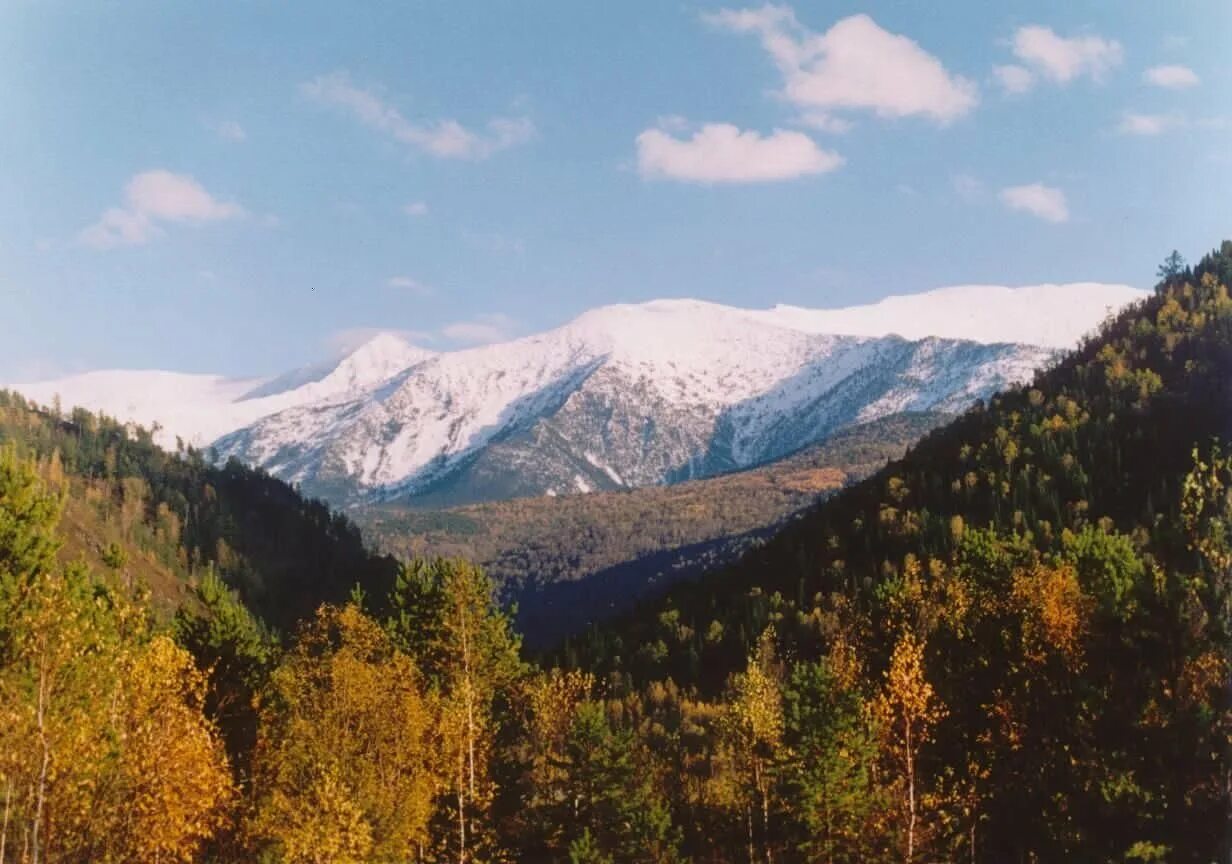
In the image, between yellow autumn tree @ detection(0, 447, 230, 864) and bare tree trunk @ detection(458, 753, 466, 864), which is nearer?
yellow autumn tree @ detection(0, 447, 230, 864)

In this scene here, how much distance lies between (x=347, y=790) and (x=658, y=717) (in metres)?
113

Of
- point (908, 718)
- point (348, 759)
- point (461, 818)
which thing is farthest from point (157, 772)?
point (908, 718)

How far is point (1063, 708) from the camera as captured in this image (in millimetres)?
49812

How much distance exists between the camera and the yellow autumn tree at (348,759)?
4441 cm

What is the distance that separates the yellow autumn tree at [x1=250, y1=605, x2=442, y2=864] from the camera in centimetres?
4441

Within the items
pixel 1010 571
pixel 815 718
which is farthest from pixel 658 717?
pixel 815 718

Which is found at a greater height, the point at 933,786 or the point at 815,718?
the point at 815,718

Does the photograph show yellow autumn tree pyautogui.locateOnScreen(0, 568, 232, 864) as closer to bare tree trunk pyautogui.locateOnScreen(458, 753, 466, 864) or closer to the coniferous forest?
the coniferous forest

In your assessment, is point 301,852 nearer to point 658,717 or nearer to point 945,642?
point 945,642

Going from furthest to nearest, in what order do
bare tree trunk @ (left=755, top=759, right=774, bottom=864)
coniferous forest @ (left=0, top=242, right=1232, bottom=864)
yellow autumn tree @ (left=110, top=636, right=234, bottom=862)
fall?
bare tree trunk @ (left=755, top=759, right=774, bottom=864) < coniferous forest @ (left=0, top=242, right=1232, bottom=864) < yellow autumn tree @ (left=110, top=636, right=234, bottom=862)

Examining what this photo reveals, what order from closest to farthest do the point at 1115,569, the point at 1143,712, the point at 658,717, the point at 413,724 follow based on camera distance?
the point at 1143,712
the point at 413,724
the point at 1115,569
the point at 658,717

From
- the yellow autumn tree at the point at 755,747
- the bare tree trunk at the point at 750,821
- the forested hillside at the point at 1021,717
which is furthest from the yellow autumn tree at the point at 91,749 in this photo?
the bare tree trunk at the point at 750,821

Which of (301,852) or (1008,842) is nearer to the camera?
(301,852)

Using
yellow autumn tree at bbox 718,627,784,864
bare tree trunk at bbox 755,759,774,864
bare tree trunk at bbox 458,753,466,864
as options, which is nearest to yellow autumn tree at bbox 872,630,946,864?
yellow autumn tree at bbox 718,627,784,864
